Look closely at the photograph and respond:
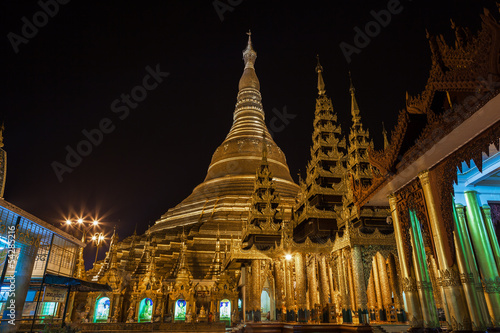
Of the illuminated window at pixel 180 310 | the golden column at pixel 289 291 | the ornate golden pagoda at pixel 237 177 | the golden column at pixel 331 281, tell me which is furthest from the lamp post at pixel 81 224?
the golden column at pixel 331 281

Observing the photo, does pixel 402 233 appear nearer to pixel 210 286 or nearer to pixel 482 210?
pixel 482 210

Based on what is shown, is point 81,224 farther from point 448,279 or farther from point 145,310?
point 448,279

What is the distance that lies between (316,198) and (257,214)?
362 centimetres

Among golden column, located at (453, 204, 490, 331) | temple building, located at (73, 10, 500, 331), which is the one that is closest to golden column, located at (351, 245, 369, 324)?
temple building, located at (73, 10, 500, 331)

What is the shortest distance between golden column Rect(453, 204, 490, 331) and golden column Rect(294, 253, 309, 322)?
7812 mm

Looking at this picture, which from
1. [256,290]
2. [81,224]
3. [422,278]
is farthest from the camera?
[81,224]

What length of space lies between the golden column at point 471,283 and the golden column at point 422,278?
98 centimetres

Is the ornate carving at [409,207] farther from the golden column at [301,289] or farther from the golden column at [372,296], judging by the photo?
the golden column at [301,289]

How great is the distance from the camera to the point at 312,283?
1454 cm

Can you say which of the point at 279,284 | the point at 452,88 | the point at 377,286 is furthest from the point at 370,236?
the point at 452,88

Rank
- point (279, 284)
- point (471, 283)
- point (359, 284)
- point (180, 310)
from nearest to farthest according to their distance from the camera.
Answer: point (471, 283), point (359, 284), point (279, 284), point (180, 310)

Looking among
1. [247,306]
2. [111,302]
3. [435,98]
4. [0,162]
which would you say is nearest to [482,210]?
[435,98]

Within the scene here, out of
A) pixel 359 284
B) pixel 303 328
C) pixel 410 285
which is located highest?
pixel 359 284

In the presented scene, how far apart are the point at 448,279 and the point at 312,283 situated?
29.0ft
